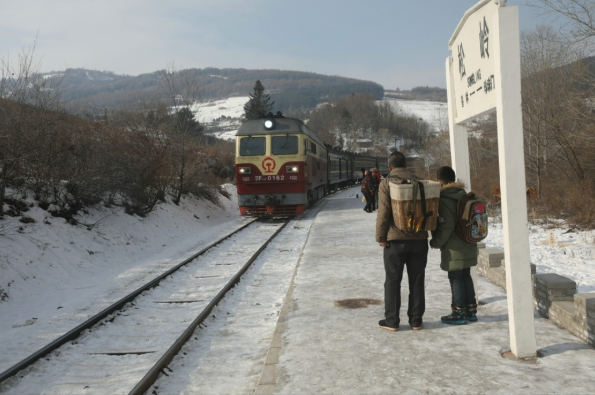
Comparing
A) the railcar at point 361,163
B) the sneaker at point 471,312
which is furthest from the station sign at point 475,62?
the railcar at point 361,163

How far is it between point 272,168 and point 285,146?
2.99ft

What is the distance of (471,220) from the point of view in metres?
4.39

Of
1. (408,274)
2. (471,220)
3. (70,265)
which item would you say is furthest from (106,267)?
(471,220)

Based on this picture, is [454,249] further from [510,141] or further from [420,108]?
[420,108]

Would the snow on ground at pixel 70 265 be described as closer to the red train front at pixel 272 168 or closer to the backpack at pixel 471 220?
the red train front at pixel 272 168

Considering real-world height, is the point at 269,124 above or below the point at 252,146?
above

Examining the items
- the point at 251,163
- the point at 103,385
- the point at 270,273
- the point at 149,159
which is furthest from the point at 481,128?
the point at 103,385

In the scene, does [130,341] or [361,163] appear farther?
[361,163]

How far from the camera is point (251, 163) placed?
1591 cm

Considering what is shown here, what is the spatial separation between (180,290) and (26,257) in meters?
3.33

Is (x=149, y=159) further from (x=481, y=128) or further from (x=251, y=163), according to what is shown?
(x=481, y=128)

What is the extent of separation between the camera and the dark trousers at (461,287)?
15.3 ft

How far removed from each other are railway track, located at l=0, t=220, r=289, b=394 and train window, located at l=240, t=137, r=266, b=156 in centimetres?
805

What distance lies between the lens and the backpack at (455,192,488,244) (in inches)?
173
